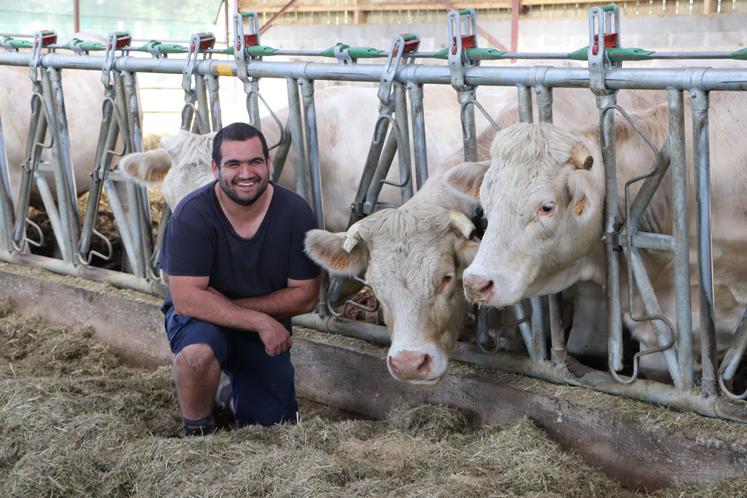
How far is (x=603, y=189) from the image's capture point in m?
3.88

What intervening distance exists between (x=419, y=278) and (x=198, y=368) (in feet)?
3.42

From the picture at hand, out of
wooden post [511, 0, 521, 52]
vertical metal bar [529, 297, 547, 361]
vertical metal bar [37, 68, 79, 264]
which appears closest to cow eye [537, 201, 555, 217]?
vertical metal bar [529, 297, 547, 361]

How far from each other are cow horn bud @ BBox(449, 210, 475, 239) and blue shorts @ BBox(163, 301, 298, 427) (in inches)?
40.8

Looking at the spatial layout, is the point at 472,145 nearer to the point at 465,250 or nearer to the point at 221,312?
the point at 465,250

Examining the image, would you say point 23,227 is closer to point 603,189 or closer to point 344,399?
point 344,399

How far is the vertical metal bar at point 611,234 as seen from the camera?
3836mm

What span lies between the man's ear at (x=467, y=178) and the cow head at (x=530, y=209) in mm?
218

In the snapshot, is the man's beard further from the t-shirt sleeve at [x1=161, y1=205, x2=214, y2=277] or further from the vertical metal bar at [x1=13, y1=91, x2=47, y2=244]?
the vertical metal bar at [x1=13, y1=91, x2=47, y2=244]

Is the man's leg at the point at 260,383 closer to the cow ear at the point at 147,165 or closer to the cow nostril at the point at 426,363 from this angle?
the cow nostril at the point at 426,363

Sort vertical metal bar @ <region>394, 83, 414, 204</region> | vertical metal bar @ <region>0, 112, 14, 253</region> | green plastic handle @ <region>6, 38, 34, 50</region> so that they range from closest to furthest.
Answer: vertical metal bar @ <region>394, 83, 414, 204</region> → green plastic handle @ <region>6, 38, 34, 50</region> → vertical metal bar @ <region>0, 112, 14, 253</region>

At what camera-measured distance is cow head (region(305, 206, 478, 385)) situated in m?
3.87

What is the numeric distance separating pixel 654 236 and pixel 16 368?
10.9 ft

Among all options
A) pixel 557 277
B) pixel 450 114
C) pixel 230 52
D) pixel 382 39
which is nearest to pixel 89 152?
pixel 230 52

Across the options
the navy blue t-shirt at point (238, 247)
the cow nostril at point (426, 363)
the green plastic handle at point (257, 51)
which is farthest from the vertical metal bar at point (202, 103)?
the cow nostril at point (426, 363)
